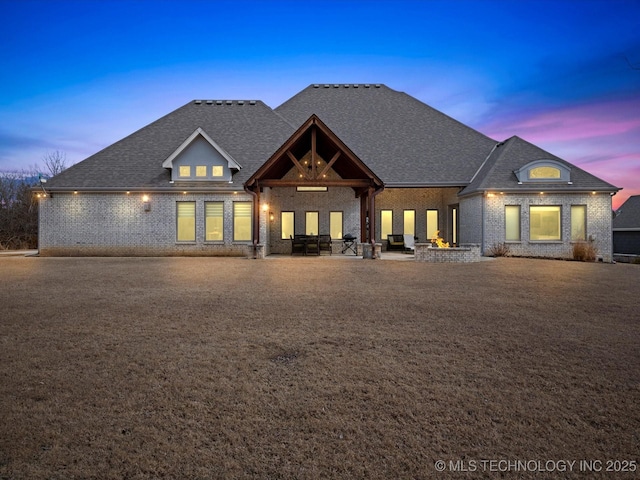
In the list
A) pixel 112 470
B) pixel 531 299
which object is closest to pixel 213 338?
pixel 112 470

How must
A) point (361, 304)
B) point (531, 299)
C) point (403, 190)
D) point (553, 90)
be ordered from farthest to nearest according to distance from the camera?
point (553, 90)
point (403, 190)
point (531, 299)
point (361, 304)

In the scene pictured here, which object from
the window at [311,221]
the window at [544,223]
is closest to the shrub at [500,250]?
the window at [544,223]

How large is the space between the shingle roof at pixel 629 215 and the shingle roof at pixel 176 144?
32.1 metres

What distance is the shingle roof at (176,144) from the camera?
1991cm

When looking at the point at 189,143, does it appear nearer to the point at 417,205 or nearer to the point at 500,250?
the point at 417,205

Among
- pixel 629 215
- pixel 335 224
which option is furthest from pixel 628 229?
pixel 335 224

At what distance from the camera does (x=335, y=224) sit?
→ 21828 millimetres

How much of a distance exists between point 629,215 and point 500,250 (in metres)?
25.1

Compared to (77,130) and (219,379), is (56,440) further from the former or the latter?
(77,130)

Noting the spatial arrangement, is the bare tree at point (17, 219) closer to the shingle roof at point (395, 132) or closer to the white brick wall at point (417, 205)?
the shingle roof at point (395, 132)

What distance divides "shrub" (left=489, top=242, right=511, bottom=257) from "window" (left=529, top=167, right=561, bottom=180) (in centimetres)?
395

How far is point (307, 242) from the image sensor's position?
776 inches

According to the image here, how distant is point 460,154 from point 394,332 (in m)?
20.7

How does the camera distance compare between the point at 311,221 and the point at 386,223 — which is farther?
the point at 386,223
